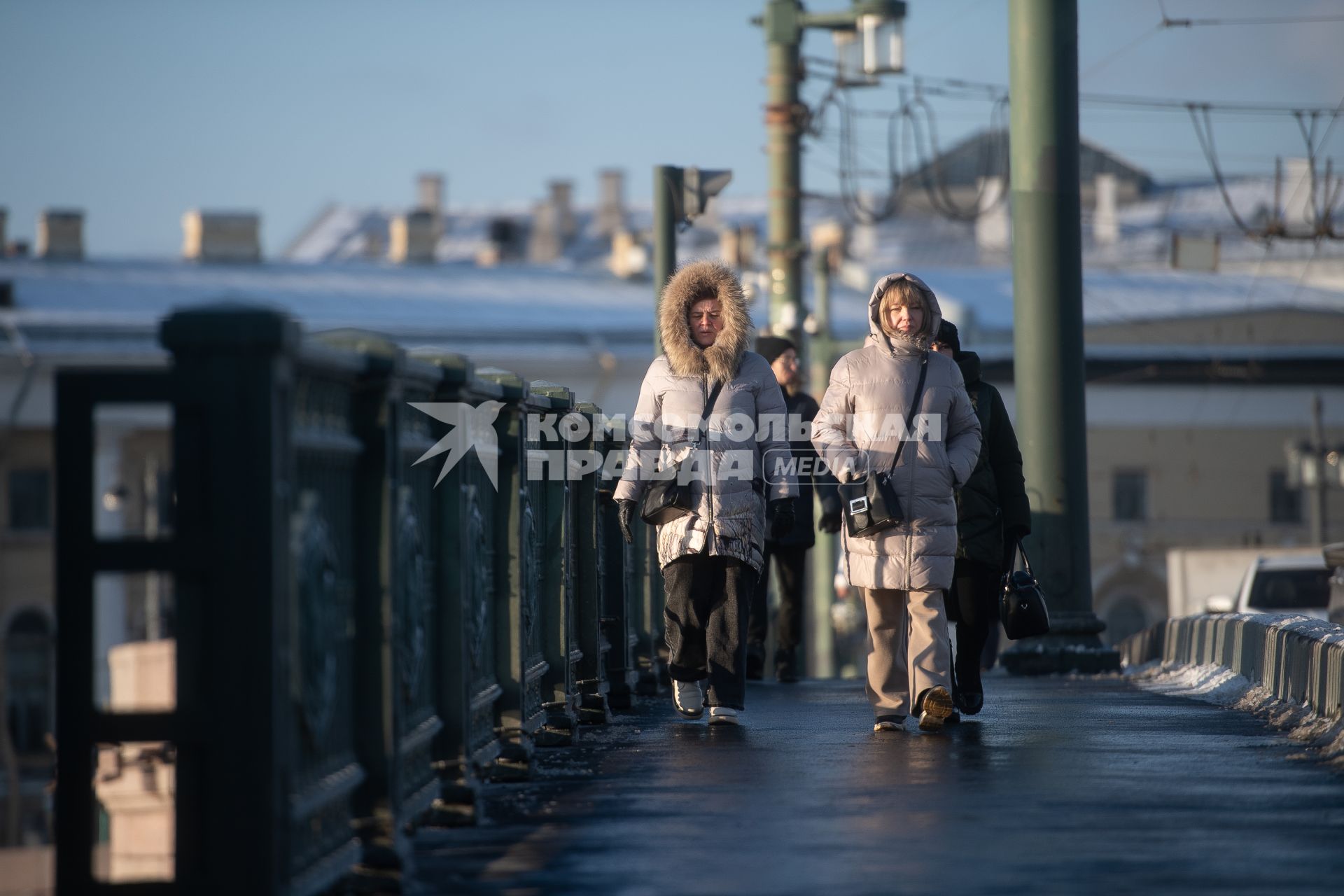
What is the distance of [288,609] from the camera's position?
409 cm

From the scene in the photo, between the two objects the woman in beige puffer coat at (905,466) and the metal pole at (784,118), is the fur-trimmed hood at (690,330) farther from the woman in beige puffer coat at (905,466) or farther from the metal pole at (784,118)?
the metal pole at (784,118)

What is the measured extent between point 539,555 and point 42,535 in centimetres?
4349

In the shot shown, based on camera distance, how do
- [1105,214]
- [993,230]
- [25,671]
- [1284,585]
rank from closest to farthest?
[1284,585]
[25,671]
[993,230]
[1105,214]

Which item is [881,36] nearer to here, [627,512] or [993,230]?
[627,512]

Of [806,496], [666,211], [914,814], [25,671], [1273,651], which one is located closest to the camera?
[914,814]

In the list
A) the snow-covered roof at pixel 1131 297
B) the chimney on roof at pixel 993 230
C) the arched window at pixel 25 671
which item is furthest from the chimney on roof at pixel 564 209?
the arched window at pixel 25 671

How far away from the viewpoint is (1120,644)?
16.4 metres

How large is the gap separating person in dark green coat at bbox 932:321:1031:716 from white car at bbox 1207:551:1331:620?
19.9 meters

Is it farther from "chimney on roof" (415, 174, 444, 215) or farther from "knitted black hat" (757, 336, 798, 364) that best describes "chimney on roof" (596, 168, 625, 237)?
"knitted black hat" (757, 336, 798, 364)

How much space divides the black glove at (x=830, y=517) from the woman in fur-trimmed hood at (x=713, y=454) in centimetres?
236

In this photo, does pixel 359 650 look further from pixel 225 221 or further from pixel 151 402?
pixel 225 221

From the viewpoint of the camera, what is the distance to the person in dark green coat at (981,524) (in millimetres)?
8922

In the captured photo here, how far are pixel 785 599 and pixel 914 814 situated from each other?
6.79 m

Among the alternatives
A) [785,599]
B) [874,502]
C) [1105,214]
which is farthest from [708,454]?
[1105,214]
